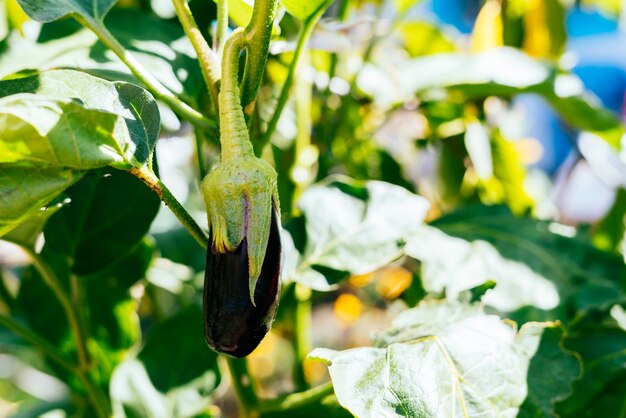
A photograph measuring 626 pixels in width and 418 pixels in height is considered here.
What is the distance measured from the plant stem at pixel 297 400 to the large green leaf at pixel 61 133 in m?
0.21

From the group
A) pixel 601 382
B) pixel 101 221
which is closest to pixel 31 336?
pixel 101 221

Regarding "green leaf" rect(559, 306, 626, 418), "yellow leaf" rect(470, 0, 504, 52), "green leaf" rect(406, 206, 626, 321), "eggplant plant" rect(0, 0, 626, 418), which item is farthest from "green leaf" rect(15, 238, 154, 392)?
"yellow leaf" rect(470, 0, 504, 52)

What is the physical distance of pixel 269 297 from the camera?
333 mm

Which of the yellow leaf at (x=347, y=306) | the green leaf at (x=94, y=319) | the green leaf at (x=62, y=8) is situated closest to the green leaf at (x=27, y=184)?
the green leaf at (x=62, y=8)

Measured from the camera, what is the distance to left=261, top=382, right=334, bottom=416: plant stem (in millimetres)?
459

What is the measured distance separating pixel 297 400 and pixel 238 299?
18 cm

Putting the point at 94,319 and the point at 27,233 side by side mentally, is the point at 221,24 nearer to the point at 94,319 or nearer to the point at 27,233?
the point at 27,233

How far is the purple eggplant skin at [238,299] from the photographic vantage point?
32 cm

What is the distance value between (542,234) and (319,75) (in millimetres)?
296

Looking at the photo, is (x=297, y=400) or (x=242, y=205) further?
(x=297, y=400)

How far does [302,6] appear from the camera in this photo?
40 cm

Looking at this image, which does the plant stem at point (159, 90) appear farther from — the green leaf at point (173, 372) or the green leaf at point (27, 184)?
the green leaf at point (173, 372)

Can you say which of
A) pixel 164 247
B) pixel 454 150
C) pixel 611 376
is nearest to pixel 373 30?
pixel 454 150

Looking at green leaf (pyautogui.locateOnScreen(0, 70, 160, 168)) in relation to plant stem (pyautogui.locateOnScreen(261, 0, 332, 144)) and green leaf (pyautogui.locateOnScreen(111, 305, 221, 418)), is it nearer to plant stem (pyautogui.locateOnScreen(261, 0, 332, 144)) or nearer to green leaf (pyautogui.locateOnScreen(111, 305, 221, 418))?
plant stem (pyautogui.locateOnScreen(261, 0, 332, 144))
